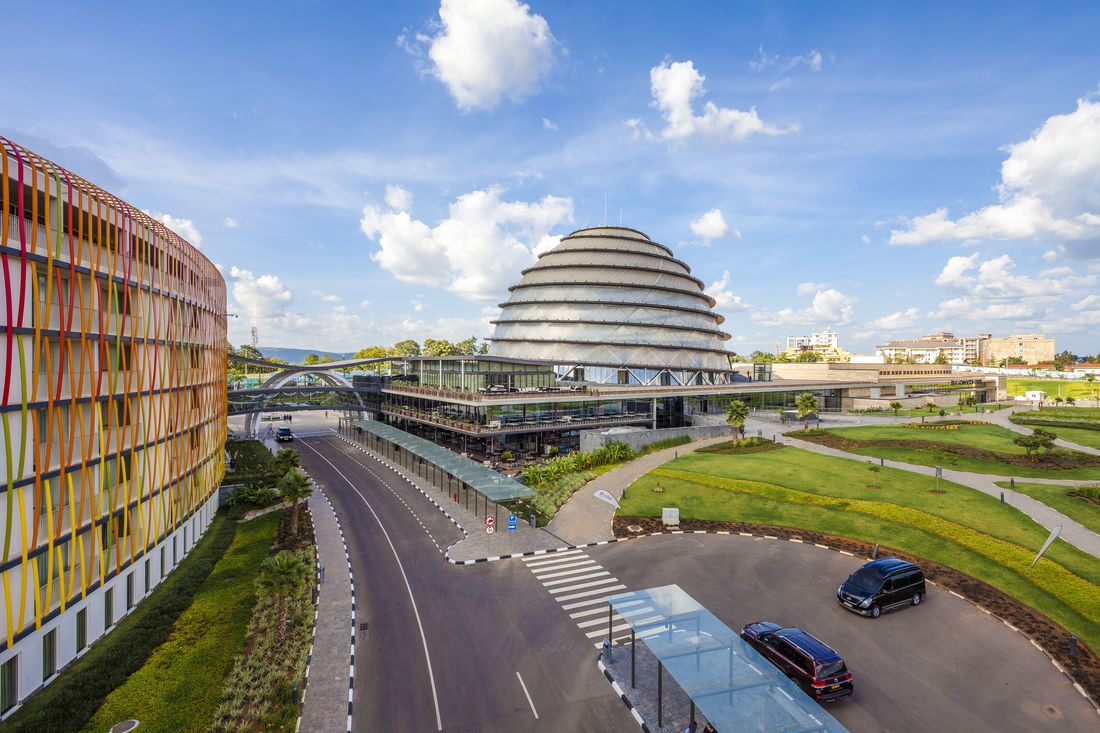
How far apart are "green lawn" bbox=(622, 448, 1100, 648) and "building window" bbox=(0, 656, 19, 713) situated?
31.0 m

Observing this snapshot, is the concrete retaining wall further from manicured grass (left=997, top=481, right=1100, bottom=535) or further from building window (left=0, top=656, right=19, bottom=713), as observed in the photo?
building window (left=0, top=656, right=19, bottom=713)

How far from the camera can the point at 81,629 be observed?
20.5 metres

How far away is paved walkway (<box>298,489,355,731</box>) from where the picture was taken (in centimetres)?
1617

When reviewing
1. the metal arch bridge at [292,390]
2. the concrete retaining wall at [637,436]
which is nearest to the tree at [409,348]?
the metal arch bridge at [292,390]

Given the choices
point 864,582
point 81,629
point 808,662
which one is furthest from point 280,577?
point 864,582

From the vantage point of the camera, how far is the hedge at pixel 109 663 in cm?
1608

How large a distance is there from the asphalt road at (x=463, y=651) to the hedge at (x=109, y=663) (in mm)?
8160

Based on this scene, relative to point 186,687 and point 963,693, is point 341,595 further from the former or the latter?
point 963,693

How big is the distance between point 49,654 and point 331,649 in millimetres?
10506

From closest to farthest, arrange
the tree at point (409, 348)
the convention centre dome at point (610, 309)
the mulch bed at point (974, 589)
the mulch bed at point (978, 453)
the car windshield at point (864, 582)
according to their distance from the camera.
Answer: the mulch bed at point (974, 589)
the car windshield at point (864, 582)
the mulch bed at point (978, 453)
the convention centre dome at point (610, 309)
the tree at point (409, 348)

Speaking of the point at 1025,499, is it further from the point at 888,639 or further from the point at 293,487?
the point at 293,487

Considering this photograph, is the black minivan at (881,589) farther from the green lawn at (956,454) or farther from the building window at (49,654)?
the building window at (49,654)

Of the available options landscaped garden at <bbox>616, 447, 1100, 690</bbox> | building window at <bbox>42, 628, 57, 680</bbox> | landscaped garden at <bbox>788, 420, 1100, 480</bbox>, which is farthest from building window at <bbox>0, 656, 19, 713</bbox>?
landscaped garden at <bbox>788, 420, 1100, 480</bbox>

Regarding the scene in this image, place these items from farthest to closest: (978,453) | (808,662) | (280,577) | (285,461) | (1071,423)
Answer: (1071,423) < (978,453) < (285,461) < (280,577) < (808,662)
